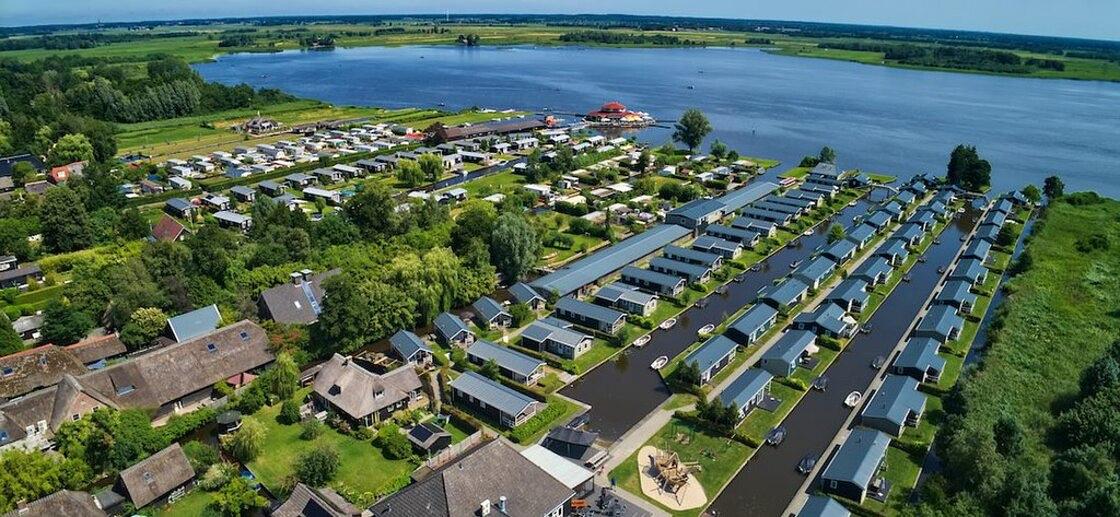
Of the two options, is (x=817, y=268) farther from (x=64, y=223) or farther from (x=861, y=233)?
(x=64, y=223)

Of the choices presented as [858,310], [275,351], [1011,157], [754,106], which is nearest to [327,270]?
[275,351]

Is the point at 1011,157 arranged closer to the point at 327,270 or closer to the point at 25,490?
the point at 327,270

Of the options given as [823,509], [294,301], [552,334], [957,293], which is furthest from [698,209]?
[823,509]

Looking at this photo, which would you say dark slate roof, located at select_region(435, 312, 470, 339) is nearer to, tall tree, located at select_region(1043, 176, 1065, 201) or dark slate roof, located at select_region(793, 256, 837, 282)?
dark slate roof, located at select_region(793, 256, 837, 282)

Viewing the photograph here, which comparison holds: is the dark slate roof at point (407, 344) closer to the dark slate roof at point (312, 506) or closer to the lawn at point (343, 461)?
the lawn at point (343, 461)

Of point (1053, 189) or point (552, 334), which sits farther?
point (1053, 189)

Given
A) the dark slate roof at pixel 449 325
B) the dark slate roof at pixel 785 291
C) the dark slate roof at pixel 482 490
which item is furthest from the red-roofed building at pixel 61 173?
the dark slate roof at pixel 785 291

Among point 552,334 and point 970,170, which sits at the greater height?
Answer: point 970,170
